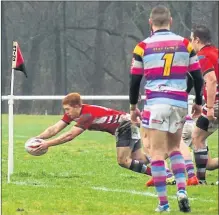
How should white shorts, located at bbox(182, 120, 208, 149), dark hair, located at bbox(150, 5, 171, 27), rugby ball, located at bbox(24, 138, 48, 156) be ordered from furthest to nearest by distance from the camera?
white shorts, located at bbox(182, 120, 208, 149), rugby ball, located at bbox(24, 138, 48, 156), dark hair, located at bbox(150, 5, 171, 27)

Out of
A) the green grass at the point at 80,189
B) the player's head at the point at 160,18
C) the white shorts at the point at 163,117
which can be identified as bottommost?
the green grass at the point at 80,189

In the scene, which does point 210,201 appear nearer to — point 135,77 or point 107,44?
point 135,77

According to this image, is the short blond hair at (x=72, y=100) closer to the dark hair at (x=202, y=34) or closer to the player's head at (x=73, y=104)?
the player's head at (x=73, y=104)

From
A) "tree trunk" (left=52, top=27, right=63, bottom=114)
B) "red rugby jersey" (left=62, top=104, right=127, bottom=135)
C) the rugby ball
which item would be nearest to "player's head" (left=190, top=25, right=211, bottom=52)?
"red rugby jersey" (left=62, top=104, right=127, bottom=135)

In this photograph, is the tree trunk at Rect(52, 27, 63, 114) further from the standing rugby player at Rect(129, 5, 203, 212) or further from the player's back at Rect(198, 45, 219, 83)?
the standing rugby player at Rect(129, 5, 203, 212)

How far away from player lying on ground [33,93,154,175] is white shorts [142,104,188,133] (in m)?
2.02

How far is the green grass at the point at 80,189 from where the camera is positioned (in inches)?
330

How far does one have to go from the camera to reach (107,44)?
5147cm

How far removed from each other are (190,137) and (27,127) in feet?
56.9

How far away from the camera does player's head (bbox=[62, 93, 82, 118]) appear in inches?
386

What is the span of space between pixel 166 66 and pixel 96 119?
8.02 ft

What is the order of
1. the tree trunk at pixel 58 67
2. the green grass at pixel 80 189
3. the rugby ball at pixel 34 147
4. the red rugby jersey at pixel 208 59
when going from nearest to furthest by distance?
the green grass at pixel 80 189, the red rugby jersey at pixel 208 59, the rugby ball at pixel 34 147, the tree trunk at pixel 58 67

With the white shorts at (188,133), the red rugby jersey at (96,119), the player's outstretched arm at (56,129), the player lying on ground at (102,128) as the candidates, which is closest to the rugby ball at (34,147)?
the player lying on ground at (102,128)

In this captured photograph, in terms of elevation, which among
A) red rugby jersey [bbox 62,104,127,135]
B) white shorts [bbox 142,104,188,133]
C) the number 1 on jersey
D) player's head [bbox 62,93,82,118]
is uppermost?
the number 1 on jersey
